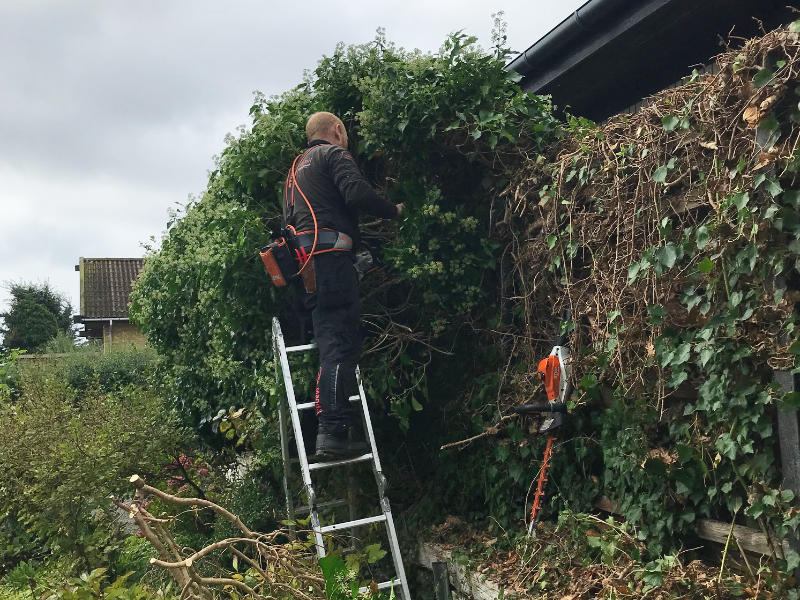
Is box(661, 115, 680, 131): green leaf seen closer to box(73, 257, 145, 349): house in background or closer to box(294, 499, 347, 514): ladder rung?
box(294, 499, 347, 514): ladder rung

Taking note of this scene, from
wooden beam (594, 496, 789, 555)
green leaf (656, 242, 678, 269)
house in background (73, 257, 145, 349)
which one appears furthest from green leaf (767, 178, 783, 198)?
house in background (73, 257, 145, 349)

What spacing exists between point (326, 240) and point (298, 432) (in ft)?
3.92

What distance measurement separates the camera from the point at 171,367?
917cm

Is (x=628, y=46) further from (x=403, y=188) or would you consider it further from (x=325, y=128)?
(x=325, y=128)

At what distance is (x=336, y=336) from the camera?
16.7 ft

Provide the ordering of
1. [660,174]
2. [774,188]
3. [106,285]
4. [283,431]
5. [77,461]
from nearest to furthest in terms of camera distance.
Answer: [774,188] < [660,174] < [283,431] < [77,461] < [106,285]

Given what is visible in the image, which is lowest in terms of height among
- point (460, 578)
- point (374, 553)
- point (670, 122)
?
point (460, 578)

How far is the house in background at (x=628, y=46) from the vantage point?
5695 millimetres

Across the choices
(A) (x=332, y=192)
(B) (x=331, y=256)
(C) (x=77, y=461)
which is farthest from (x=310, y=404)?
(C) (x=77, y=461)

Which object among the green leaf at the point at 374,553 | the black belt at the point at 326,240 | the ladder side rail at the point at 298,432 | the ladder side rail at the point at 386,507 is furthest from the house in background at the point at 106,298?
the green leaf at the point at 374,553

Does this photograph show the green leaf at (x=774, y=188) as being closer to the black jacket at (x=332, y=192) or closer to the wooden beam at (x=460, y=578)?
the wooden beam at (x=460, y=578)

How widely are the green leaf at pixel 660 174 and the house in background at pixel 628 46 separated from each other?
186 cm

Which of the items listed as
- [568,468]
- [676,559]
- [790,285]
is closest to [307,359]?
[568,468]

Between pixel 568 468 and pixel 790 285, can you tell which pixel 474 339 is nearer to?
pixel 568 468
